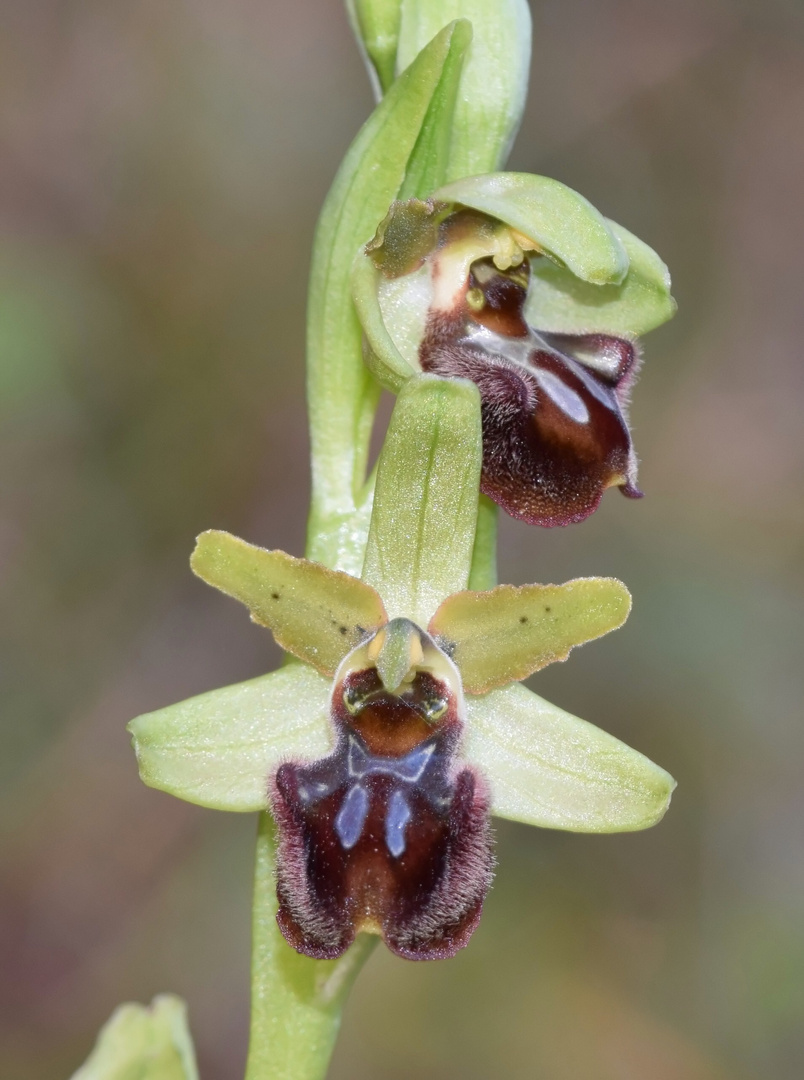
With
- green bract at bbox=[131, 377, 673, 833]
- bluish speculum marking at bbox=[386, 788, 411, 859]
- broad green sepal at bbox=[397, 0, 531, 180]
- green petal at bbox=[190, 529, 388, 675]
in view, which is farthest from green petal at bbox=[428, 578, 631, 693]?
broad green sepal at bbox=[397, 0, 531, 180]

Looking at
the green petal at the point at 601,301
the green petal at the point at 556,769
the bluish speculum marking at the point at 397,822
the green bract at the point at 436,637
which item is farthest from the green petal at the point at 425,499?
the green petal at the point at 601,301

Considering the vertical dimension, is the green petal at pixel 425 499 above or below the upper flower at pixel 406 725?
above

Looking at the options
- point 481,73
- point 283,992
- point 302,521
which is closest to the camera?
point 283,992

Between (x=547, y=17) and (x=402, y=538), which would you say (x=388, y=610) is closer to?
(x=402, y=538)

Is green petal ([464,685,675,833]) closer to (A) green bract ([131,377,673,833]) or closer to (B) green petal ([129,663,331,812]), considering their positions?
(A) green bract ([131,377,673,833])

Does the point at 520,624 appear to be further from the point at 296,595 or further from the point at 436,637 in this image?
the point at 296,595

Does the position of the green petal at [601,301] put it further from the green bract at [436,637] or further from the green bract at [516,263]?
the green bract at [436,637]

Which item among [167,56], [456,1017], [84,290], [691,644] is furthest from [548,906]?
[167,56]

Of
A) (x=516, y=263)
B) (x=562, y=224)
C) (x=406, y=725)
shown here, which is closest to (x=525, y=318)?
(x=516, y=263)
